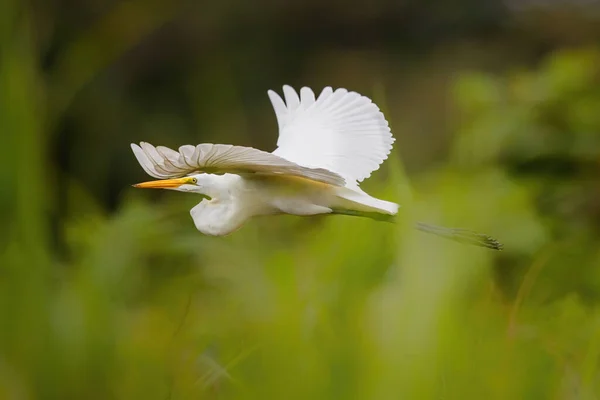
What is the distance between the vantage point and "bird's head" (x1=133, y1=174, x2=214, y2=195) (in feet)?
0.77

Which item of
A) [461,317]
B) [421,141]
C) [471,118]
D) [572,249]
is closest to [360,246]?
[461,317]

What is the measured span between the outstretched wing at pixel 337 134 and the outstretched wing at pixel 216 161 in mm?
38

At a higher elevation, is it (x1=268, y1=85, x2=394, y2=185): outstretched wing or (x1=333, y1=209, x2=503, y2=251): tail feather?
(x1=268, y1=85, x2=394, y2=185): outstretched wing

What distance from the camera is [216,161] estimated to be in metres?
0.21

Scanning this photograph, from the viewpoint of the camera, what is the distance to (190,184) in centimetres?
24

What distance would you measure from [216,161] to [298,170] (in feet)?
0.07

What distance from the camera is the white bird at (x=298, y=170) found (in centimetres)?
21

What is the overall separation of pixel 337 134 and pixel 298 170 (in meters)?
0.08

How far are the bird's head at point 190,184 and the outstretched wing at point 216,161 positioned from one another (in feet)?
0.04

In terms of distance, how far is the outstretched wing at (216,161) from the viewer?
0.21 metres

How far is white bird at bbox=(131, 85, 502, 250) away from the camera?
0.70ft

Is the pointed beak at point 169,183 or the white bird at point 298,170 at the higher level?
the white bird at point 298,170

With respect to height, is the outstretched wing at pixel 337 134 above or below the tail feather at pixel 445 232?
above

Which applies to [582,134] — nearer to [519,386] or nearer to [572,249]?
[572,249]
